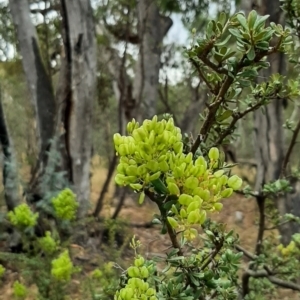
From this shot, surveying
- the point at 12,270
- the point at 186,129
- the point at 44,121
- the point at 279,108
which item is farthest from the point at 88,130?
the point at 186,129

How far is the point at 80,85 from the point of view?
176 inches

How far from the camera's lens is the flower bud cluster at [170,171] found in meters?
0.83

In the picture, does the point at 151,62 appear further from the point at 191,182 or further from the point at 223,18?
the point at 191,182

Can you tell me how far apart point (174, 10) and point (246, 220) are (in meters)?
3.78

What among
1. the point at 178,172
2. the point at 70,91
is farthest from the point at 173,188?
the point at 70,91

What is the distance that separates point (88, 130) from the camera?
4.62 metres

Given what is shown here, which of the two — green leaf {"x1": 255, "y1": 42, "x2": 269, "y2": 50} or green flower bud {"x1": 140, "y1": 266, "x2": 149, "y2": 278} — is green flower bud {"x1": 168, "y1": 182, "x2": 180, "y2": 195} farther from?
green leaf {"x1": 255, "y1": 42, "x2": 269, "y2": 50}

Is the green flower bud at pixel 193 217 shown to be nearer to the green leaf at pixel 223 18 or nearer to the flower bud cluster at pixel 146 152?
the flower bud cluster at pixel 146 152

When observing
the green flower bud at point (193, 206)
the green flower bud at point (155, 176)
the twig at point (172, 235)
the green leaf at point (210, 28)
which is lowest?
the twig at point (172, 235)

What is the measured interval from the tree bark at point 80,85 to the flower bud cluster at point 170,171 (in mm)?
3688

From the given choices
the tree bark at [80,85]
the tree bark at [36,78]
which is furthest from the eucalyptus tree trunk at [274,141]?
the tree bark at [36,78]

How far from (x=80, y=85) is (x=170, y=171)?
12.1ft

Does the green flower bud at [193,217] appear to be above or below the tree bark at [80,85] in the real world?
below

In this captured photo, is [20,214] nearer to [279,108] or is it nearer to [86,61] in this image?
[86,61]
